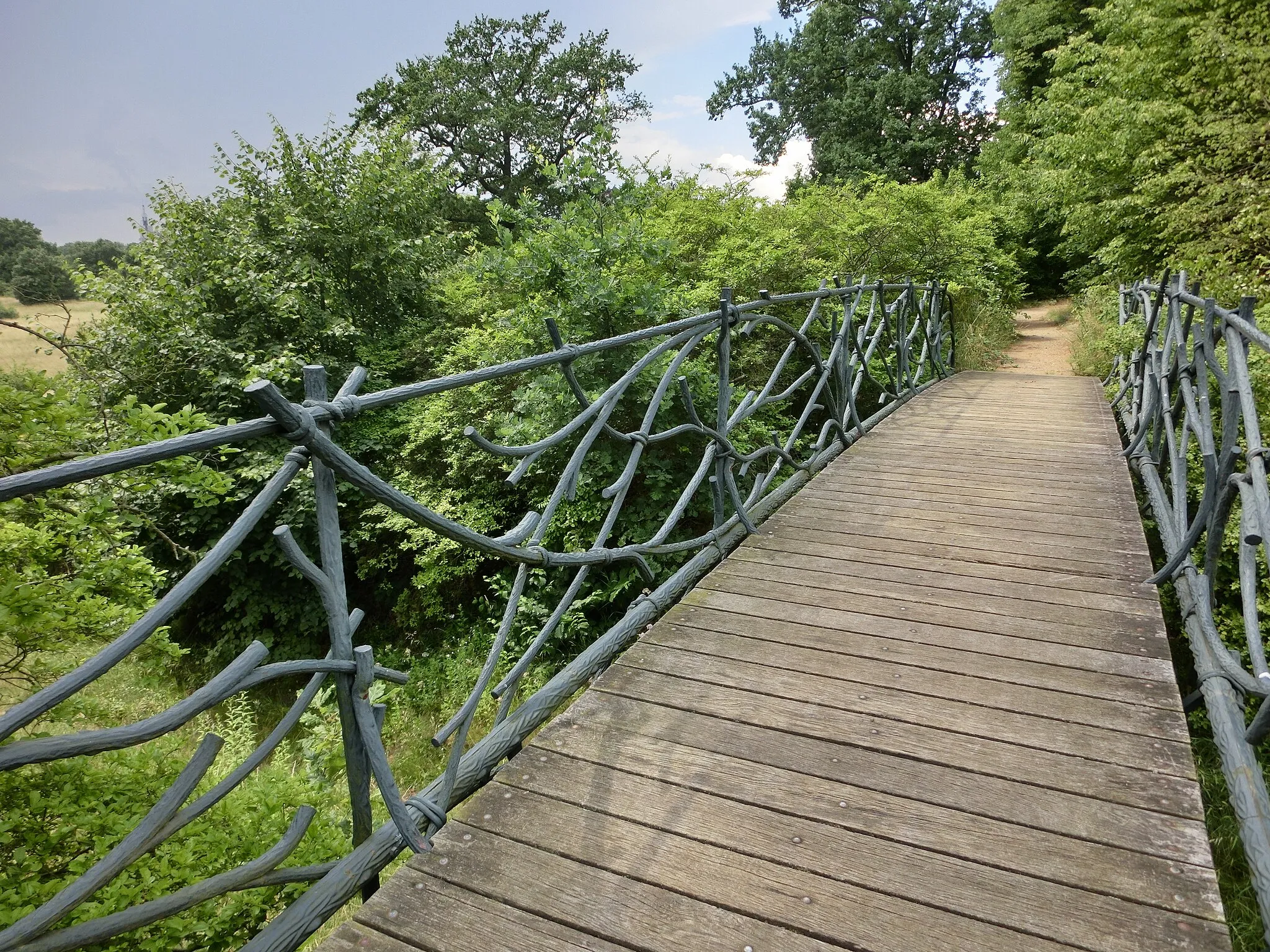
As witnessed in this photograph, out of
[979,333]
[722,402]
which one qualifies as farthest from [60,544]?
[979,333]

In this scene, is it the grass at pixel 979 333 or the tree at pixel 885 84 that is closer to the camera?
the grass at pixel 979 333

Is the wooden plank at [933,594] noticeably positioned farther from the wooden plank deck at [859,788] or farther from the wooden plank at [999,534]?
the wooden plank at [999,534]

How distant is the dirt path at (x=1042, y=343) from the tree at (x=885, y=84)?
931 cm

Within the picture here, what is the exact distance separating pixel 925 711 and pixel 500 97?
2599 centimetres

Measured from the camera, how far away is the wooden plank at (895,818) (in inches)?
55.3

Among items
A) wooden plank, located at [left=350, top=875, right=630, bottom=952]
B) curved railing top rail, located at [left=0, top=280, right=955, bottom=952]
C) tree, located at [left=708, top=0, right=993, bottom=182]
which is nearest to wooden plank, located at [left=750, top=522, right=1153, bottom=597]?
curved railing top rail, located at [left=0, top=280, right=955, bottom=952]

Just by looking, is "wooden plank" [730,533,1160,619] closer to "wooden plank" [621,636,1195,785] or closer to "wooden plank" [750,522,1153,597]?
"wooden plank" [750,522,1153,597]

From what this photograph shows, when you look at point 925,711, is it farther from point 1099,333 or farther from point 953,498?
point 1099,333

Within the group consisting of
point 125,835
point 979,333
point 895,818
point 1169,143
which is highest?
point 1169,143

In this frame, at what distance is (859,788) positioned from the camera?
172 centimetres

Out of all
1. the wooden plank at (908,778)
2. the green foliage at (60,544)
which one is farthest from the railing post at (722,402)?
the green foliage at (60,544)

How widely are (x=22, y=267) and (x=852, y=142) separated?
22.6 metres

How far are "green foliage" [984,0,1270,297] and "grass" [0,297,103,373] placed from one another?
10.2 metres

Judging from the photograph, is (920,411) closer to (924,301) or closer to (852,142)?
(924,301)
